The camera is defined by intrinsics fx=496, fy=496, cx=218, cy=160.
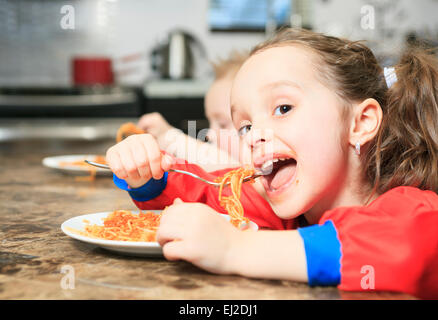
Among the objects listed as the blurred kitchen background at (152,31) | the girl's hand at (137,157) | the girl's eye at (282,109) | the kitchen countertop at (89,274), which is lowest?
the kitchen countertop at (89,274)

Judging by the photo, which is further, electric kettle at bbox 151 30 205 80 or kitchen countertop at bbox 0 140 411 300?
electric kettle at bbox 151 30 205 80

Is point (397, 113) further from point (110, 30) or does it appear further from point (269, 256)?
point (110, 30)

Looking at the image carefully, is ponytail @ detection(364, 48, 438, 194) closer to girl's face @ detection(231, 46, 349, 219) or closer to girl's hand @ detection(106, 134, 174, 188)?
girl's face @ detection(231, 46, 349, 219)

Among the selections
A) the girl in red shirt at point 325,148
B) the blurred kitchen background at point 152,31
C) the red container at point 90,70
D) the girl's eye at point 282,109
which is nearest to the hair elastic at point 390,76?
the girl in red shirt at point 325,148

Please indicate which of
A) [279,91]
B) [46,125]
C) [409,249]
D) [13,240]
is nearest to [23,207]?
[13,240]

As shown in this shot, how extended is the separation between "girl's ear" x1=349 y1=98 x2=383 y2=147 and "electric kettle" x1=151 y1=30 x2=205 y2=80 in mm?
2993

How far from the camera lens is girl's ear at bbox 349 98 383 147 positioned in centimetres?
95

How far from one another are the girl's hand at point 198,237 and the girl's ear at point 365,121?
41 cm

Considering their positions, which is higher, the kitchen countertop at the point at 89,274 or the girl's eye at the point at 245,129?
the girl's eye at the point at 245,129

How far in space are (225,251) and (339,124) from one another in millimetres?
415

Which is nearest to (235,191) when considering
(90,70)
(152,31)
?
(90,70)

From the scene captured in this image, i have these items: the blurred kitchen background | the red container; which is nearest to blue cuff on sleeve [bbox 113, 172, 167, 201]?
the blurred kitchen background

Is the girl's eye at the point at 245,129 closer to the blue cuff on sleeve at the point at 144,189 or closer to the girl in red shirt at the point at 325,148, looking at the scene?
the girl in red shirt at the point at 325,148

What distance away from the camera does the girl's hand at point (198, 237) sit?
2.01 ft
